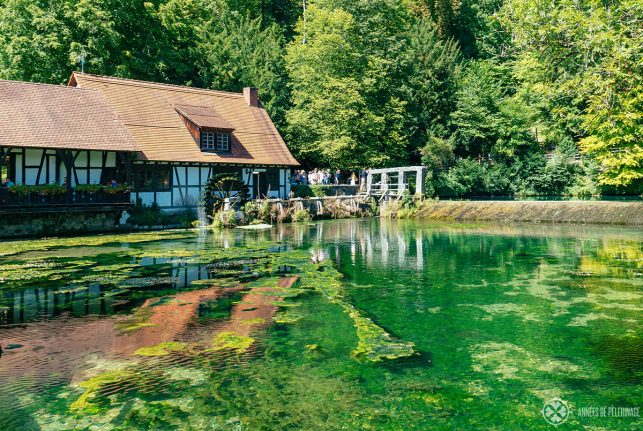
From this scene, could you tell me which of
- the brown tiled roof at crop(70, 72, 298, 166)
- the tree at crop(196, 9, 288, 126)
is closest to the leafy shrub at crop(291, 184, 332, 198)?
the brown tiled roof at crop(70, 72, 298, 166)

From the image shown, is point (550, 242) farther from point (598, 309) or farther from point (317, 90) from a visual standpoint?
point (317, 90)

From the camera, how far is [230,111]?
3566cm

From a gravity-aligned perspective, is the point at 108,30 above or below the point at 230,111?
above

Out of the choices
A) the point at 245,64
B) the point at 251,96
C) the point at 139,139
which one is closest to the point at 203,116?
the point at 139,139

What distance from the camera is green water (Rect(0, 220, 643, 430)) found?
6430 mm

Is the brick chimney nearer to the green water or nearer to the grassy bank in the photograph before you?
the grassy bank

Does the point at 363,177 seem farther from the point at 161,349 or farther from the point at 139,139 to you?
the point at 161,349

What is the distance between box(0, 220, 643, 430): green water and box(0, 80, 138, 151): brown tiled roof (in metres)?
8.44

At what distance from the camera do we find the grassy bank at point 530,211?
92.1ft

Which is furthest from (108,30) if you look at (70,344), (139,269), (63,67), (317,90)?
(70,344)

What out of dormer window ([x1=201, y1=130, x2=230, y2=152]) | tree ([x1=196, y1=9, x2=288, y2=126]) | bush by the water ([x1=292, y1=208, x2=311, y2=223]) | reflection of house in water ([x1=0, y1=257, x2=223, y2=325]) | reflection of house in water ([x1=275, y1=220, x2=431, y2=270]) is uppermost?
tree ([x1=196, y1=9, x2=288, y2=126])

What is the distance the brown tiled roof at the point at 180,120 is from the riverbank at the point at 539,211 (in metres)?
9.90

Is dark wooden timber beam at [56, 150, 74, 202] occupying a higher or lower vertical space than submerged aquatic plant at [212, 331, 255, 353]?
higher

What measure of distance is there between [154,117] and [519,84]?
3872cm
